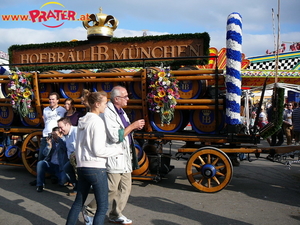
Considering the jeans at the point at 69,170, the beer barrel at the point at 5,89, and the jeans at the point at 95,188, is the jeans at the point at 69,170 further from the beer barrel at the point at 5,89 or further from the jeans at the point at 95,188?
the beer barrel at the point at 5,89

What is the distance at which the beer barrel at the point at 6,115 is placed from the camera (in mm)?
6914

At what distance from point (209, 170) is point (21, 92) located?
156 inches

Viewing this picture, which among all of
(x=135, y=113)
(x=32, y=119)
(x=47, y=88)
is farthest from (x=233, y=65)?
(x=32, y=119)

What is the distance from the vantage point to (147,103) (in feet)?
18.4

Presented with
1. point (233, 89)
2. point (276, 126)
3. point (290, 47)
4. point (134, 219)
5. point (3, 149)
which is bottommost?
point (134, 219)

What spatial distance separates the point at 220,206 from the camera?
4648 millimetres

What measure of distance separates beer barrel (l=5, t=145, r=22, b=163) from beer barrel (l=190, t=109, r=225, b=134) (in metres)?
3.86

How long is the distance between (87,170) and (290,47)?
16.2 metres

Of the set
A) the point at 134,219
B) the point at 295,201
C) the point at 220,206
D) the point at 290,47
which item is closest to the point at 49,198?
the point at 134,219

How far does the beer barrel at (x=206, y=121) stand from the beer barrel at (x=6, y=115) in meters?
4.03

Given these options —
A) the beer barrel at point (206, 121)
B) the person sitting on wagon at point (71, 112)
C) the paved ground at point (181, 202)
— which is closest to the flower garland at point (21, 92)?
the person sitting on wagon at point (71, 112)

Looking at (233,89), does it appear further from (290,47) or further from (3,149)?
(290,47)

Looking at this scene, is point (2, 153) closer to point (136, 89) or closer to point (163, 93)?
point (136, 89)

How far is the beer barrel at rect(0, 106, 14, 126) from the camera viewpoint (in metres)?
6.91
